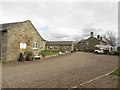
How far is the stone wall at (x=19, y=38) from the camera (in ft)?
79.2

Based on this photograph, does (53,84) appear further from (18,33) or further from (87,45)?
(87,45)

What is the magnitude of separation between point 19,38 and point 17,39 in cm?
51

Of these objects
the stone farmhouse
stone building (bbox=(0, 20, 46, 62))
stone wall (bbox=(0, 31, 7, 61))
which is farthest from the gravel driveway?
the stone farmhouse

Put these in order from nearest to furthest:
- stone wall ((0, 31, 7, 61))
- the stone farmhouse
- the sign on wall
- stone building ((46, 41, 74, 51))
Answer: stone wall ((0, 31, 7, 61)), the sign on wall, stone building ((46, 41, 74, 51)), the stone farmhouse

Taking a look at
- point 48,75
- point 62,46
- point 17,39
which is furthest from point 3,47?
point 62,46

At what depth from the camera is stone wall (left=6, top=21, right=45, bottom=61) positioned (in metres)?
24.1

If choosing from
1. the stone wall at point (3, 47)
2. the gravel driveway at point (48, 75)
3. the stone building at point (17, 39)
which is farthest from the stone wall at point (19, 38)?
the gravel driveway at point (48, 75)

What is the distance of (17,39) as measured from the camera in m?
25.5

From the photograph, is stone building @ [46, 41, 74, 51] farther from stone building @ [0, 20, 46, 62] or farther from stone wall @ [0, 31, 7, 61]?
stone wall @ [0, 31, 7, 61]

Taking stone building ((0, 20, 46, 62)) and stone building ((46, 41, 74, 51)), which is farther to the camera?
stone building ((46, 41, 74, 51))

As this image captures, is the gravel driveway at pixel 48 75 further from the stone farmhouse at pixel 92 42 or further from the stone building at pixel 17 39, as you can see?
the stone farmhouse at pixel 92 42

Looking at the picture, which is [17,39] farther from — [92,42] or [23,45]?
[92,42]

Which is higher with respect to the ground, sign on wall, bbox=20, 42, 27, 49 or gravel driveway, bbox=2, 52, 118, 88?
sign on wall, bbox=20, 42, 27, 49

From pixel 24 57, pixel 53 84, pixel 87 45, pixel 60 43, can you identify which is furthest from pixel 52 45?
pixel 53 84
